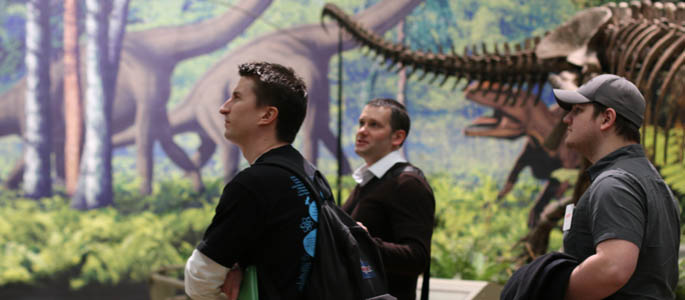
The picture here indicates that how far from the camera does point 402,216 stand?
Answer: 7.93 ft

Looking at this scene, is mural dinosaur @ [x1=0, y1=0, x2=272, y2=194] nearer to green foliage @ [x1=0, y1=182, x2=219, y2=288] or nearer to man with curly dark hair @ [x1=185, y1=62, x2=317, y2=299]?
green foliage @ [x1=0, y1=182, x2=219, y2=288]

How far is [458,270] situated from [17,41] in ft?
21.9

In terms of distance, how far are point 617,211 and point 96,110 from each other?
8005 mm

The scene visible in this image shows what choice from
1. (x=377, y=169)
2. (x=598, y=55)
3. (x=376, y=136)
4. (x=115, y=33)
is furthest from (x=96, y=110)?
(x=377, y=169)

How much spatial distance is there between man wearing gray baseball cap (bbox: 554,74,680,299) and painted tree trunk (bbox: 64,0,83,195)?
7.83 meters

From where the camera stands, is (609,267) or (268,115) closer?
(609,267)

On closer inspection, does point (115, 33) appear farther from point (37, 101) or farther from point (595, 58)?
point (595, 58)

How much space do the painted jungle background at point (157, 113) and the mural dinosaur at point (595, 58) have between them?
226 cm

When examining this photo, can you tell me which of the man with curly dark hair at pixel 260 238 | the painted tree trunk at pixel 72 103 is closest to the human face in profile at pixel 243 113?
the man with curly dark hair at pixel 260 238

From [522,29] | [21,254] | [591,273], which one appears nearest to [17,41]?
[21,254]

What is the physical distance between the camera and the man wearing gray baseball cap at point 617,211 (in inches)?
59.9

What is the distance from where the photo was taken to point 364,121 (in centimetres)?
280

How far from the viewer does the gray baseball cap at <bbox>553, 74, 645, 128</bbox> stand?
1704 millimetres

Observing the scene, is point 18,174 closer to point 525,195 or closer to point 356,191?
point 525,195
